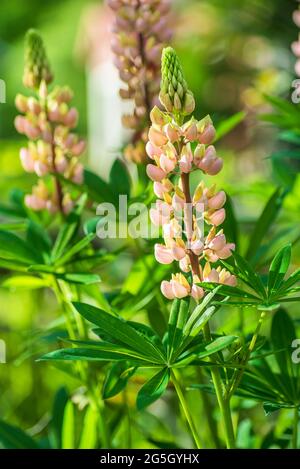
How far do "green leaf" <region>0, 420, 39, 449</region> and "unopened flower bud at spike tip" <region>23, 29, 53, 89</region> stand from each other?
464 mm

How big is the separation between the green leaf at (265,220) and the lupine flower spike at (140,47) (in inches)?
7.4

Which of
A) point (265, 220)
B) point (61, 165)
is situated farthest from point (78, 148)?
point (265, 220)

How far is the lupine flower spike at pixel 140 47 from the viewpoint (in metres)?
1.04

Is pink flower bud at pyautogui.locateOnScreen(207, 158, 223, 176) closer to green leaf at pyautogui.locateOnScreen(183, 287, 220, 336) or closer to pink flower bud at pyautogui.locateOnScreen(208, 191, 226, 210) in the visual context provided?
Answer: pink flower bud at pyautogui.locateOnScreen(208, 191, 226, 210)

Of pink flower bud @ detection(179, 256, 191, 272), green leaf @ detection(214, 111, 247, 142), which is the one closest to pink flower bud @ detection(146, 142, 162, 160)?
pink flower bud @ detection(179, 256, 191, 272)

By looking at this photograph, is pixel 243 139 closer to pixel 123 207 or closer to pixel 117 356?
pixel 123 207

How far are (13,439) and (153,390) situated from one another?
37cm

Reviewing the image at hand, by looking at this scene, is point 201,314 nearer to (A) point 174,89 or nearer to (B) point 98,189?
(A) point 174,89

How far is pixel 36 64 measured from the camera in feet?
3.35

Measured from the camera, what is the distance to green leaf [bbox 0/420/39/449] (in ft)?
3.35

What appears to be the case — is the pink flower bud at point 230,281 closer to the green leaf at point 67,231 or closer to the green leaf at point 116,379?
the green leaf at point 116,379

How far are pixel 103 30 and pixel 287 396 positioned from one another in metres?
4.02

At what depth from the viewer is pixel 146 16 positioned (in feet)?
3.40
